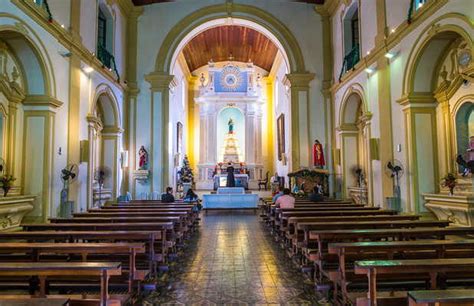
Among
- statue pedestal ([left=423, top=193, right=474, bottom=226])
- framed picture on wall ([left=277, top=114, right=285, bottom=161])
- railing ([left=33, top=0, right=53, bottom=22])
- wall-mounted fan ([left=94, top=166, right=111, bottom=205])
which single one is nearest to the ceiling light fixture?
railing ([left=33, top=0, right=53, bottom=22])

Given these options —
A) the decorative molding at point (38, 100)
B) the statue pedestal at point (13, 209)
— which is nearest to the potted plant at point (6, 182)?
the statue pedestal at point (13, 209)

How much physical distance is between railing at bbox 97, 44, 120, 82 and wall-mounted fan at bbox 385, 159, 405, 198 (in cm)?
869

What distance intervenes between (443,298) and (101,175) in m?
10.6

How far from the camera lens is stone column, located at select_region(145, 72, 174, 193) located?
13148mm

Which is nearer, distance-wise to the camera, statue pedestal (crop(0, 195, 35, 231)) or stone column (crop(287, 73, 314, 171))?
statue pedestal (crop(0, 195, 35, 231))

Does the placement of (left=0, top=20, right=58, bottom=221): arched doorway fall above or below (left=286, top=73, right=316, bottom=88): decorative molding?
below

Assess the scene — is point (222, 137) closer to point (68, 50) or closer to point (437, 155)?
point (68, 50)

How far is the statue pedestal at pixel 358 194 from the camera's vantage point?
1042cm

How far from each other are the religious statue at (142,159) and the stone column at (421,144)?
891 cm

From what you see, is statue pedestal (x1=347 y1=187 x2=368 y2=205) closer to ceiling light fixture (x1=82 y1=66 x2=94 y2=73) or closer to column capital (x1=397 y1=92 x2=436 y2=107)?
column capital (x1=397 y1=92 x2=436 y2=107)

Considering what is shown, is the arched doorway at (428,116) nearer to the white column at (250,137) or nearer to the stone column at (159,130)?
the stone column at (159,130)

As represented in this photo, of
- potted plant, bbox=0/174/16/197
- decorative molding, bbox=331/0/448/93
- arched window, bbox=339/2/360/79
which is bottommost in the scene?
potted plant, bbox=0/174/16/197

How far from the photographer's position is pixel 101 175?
36.1 ft

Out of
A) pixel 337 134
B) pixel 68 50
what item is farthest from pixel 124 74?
pixel 337 134
